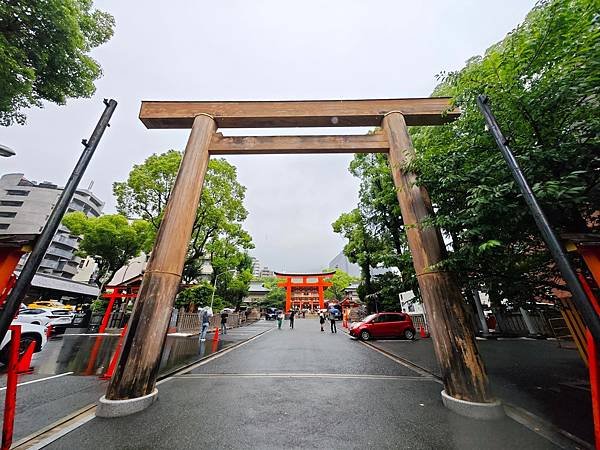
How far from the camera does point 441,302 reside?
12.7 feet

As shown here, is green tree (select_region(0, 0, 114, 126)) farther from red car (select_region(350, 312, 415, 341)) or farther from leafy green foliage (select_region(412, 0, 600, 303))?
red car (select_region(350, 312, 415, 341))

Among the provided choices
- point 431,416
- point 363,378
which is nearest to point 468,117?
point 431,416

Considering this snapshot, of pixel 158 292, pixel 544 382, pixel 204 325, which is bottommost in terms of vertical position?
pixel 544 382

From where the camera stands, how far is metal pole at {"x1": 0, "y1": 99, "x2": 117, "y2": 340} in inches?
86.8

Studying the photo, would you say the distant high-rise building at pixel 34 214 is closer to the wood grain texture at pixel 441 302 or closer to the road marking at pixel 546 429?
the wood grain texture at pixel 441 302

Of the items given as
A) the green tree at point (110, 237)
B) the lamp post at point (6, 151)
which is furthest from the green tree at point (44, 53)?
the green tree at point (110, 237)

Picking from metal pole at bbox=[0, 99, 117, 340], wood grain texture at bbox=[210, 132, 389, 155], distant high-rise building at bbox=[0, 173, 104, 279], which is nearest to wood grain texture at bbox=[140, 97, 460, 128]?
wood grain texture at bbox=[210, 132, 389, 155]

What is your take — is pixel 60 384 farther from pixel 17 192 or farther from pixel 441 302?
pixel 17 192

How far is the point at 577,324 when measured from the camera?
11.6ft

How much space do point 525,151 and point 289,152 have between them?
4.10 m

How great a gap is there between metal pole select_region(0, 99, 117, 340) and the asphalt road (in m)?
1.79

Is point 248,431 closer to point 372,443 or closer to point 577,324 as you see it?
point 372,443

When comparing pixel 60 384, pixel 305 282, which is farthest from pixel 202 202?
pixel 305 282

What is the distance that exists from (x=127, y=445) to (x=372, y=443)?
9.20 ft
